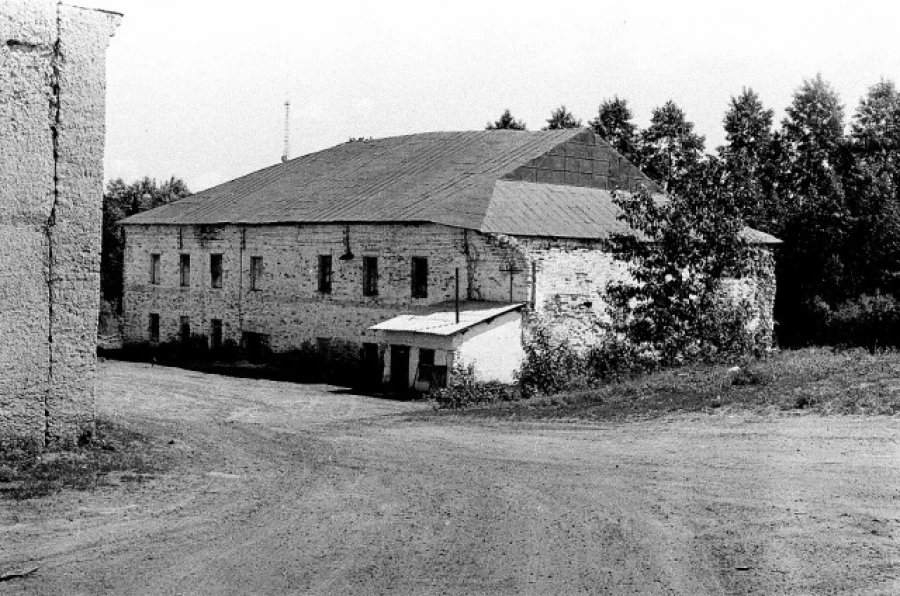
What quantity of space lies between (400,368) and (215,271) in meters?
11.6

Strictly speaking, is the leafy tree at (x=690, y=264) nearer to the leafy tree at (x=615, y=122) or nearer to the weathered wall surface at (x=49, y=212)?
the weathered wall surface at (x=49, y=212)

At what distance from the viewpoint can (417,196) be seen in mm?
32125

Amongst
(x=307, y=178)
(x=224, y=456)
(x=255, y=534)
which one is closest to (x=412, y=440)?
(x=224, y=456)

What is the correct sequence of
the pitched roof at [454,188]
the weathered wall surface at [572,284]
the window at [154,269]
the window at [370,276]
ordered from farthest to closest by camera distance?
the window at [154,269]
the window at [370,276]
the pitched roof at [454,188]
the weathered wall surface at [572,284]

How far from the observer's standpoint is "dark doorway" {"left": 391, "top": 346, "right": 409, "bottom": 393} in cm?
2817

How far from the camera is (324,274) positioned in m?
33.2

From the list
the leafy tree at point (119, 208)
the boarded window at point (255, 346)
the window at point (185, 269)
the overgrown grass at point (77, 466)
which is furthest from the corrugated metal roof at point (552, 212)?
the leafy tree at point (119, 208)

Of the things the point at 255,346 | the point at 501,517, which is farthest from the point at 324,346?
the point at 501,517

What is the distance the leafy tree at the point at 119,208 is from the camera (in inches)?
2083

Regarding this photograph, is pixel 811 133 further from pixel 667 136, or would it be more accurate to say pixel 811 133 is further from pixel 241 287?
pixel 241 287

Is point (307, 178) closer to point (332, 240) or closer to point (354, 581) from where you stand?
point (332, 240)

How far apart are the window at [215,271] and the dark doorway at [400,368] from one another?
1080 cm

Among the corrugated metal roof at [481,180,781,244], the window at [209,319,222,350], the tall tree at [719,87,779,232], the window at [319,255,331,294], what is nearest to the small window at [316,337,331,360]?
the window at [319,255,331,294]

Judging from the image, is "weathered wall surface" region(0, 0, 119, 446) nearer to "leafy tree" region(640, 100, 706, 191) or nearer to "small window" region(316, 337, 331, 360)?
"small window" region(316, 337, 331, 360)
